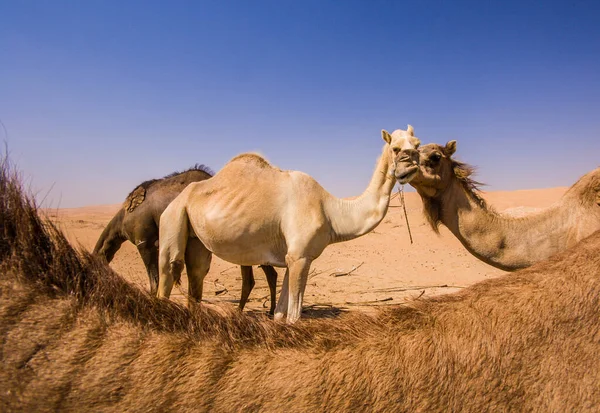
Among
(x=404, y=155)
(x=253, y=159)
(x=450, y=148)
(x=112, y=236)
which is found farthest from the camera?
(x=112, y=236)

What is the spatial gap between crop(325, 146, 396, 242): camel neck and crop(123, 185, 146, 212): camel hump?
426 centimetres

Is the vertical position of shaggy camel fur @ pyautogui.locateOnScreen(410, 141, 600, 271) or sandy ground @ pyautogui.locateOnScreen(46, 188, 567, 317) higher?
shaggy camel fur @ pyautogui.locateOnScreen(410, 141, 600, 271)

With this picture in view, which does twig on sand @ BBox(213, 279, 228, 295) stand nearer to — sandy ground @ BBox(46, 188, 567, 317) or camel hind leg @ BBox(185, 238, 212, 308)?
sandy ground @ BBox(46, 188, 567, 317)

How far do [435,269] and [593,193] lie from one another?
8.72 m

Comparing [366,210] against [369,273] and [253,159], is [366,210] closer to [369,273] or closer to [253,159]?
[253,159]

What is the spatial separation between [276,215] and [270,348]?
3.77 m

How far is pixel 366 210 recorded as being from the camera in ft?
18.9

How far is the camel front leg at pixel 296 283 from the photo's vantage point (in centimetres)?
520

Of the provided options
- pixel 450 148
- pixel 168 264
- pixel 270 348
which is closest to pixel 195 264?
pixel 168 264

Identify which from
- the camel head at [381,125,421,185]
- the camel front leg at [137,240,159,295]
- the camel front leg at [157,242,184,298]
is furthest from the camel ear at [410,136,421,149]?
the camel front leg at [137,240,159,295]

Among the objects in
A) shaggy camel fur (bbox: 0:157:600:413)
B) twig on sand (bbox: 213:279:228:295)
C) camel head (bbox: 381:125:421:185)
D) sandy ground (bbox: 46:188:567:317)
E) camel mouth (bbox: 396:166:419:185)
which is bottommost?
twig on sand (bbox: 213:279:228:295)

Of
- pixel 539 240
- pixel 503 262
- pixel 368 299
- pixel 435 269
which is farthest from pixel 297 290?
pixel 435 269

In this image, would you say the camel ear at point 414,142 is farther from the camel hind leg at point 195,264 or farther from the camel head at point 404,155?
the camel hind leg at point 195,264

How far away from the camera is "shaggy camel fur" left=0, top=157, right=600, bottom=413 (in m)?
1.53
